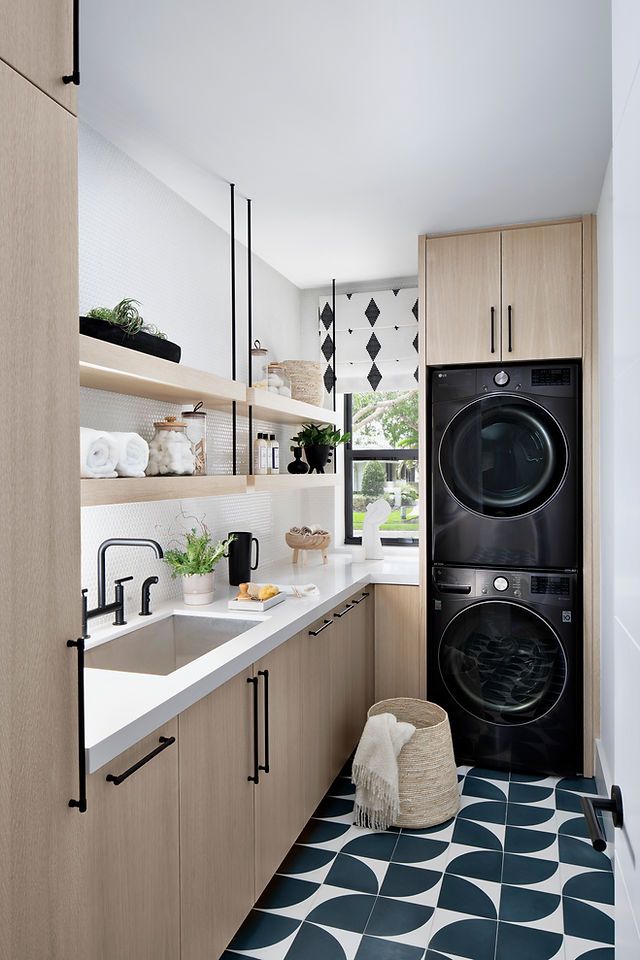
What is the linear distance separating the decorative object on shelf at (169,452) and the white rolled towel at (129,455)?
23 cm

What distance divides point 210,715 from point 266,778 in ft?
1.58

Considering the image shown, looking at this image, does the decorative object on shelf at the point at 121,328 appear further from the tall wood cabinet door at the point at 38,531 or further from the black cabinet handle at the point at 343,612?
the black cabinet handle at the point at 343,612

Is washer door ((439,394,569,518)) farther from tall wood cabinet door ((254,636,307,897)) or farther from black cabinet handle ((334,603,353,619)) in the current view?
tall wood cabinet door ((254,636,307,897))

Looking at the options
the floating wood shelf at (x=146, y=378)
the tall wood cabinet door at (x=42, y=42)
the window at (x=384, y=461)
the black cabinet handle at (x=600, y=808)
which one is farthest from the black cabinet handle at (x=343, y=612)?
the tall wood cabinet door at (x=42, y=42)

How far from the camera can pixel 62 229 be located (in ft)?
3.77

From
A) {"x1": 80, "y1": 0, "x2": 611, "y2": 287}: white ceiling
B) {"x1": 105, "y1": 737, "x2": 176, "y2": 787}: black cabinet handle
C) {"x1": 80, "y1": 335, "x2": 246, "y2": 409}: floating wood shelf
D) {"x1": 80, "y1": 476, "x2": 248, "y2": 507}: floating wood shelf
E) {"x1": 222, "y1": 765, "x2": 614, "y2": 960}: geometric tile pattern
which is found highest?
{"x1": 80, "y1": 0, "x2": 611, "y2": 287}: white ceiling

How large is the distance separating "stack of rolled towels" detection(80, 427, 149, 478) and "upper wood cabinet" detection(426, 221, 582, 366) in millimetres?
1741

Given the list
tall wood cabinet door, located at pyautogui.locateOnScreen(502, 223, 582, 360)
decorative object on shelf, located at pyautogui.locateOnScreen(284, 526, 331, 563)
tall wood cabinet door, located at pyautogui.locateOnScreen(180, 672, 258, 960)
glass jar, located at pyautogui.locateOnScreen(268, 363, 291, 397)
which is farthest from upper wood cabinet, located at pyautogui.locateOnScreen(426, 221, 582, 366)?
tall wood cabinet door, located at pyautogui.locateOnScreen(180, 672, 258, 960)

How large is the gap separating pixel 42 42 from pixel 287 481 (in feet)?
6.85

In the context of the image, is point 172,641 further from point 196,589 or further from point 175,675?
point 175,675

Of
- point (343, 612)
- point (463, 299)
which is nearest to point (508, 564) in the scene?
point (343, 612)

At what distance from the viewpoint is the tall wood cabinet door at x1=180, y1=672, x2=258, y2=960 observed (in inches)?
63.3

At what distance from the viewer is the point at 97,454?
1677mm

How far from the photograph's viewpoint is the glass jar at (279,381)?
299 centimetres
